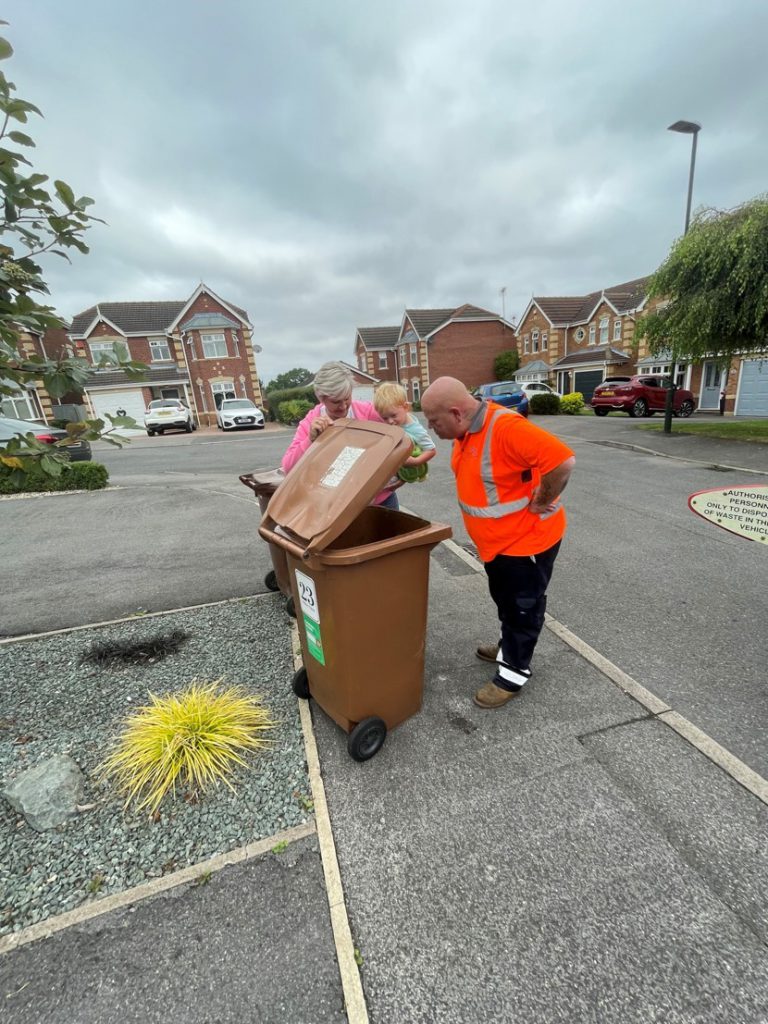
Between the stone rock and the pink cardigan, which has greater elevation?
the pink cardigan

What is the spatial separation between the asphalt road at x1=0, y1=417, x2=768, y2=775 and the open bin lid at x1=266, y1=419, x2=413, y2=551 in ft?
6.73

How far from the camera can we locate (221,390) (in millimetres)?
30625

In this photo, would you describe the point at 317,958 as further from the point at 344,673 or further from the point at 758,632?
the point at 758,632

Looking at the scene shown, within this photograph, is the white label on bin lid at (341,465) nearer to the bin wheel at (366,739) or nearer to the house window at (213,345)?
the bin wheel at (366,739)

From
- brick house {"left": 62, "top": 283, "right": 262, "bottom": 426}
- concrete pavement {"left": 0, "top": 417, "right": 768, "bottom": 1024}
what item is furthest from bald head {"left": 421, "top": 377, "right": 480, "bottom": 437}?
brick house {"left": 62, "top": 283, "right": 262, "bottom": 426}

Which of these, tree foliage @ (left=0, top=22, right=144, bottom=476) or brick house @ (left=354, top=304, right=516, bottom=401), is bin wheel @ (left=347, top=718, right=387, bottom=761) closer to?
tree foliage @ (left=0, top=22, right=144, bottom=476)

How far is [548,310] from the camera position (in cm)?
3484

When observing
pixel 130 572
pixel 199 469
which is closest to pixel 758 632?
pixel 130 572

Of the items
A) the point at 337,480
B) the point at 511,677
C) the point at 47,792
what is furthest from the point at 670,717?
the point at 47,792

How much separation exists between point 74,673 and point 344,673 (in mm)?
2132

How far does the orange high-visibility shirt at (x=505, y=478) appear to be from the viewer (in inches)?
83.2

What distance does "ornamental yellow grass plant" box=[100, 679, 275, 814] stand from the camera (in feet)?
7.00

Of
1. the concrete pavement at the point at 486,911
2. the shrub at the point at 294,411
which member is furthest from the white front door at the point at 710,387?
the concrete pavement at the point at 486,911

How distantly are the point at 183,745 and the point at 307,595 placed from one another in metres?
0.98
